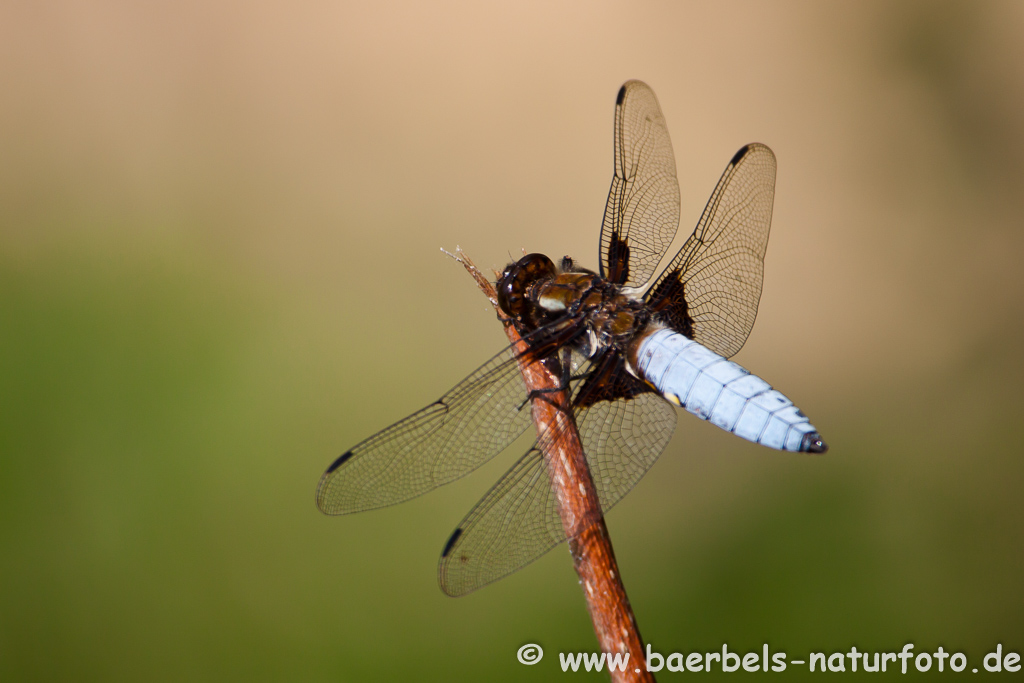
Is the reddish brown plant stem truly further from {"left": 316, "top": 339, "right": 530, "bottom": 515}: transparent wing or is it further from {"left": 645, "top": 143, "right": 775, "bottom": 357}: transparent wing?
{"left": 645, "top": 143, "right": 775, "bottom": 357}: transparent wing

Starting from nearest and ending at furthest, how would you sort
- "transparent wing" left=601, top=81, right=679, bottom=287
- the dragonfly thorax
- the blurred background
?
the dragonfly thorax → "transparent wing" left=601, top=81, right=679, bottom=287 → the blurred background

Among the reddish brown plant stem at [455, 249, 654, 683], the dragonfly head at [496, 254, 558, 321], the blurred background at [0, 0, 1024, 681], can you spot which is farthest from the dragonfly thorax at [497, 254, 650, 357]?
the blurred background at [0, 0, 1024, 681]

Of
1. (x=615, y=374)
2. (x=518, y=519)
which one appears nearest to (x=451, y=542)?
(x=518, y=519)

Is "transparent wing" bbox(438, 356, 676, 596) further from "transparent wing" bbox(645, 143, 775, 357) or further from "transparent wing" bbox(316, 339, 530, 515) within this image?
"transparent wing" bbox(645, 143, 775, 357)

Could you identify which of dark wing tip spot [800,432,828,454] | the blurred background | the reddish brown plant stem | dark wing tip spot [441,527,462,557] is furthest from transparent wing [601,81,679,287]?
the blurred background

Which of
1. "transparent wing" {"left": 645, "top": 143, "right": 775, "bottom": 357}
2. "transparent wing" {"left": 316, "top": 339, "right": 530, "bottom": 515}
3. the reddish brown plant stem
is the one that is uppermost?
"transparent wing" {"left": 645, "top": 143, "right": 775, "bottom": 357}

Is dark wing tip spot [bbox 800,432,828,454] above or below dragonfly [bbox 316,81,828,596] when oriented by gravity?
Result: below

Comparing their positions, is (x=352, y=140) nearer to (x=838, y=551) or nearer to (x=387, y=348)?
(x=387, y=348)

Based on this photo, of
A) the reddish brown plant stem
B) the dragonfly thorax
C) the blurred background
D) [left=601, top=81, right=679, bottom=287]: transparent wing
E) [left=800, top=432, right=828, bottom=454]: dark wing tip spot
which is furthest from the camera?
the blurred background

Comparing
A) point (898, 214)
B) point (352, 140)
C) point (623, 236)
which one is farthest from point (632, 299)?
point (898, 214)

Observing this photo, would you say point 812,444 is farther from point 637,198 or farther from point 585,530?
point 637,198

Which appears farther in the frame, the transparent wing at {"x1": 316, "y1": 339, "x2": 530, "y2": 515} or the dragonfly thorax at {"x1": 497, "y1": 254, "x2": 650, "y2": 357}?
the dragonfly thorax at {"x1": 497, "y1": 254, "x2": 650, "y2": 357}
